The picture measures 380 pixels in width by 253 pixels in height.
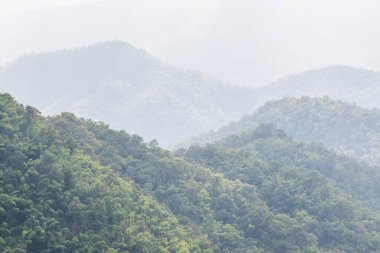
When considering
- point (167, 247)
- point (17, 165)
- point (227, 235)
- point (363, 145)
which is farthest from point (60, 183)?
point (363, 145)

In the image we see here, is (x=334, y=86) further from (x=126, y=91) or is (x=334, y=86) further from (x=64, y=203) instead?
(x=64, y=203)

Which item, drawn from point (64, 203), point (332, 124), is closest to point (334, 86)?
point (332, 124)

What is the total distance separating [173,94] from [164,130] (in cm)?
701

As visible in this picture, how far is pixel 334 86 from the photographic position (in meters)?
136

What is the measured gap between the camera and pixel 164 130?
434ft

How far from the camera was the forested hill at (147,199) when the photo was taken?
30.3m

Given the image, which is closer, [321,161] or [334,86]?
[321,161]

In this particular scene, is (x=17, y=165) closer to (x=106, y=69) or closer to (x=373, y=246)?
(x=373, y=246)

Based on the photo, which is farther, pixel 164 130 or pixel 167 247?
pixel 164 130

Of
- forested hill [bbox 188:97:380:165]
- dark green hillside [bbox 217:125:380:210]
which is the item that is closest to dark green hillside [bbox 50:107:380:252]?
dark green hillside [bbox 217:125:380:210]

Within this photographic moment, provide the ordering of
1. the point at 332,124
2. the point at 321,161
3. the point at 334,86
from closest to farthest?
1. the point at 321,161
2. the point at 332,124
3. the point at 334,86

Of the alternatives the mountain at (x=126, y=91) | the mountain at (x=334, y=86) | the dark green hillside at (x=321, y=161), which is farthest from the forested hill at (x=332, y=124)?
the mountain at (x=126, y=91)

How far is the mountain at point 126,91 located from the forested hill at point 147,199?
82275 mm

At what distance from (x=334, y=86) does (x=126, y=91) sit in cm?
3332
